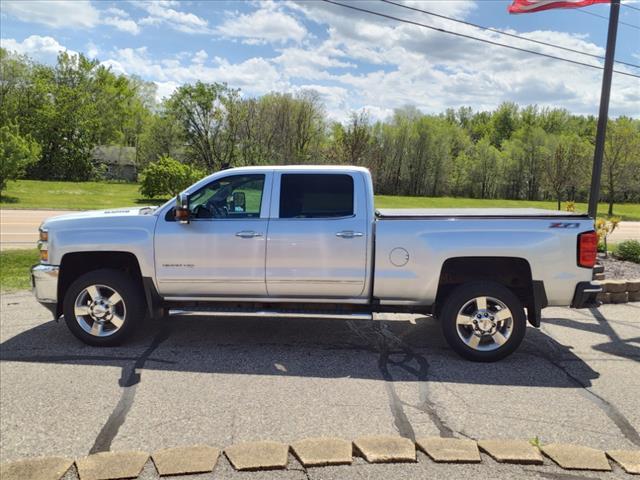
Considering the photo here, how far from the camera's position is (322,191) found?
205 inches

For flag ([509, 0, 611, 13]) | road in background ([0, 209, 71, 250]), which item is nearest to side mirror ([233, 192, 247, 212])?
flag ([509, 0, 611, 13])

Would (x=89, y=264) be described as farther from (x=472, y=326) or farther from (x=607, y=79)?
(x=607, y=79)

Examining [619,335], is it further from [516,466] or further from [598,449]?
[516,466]

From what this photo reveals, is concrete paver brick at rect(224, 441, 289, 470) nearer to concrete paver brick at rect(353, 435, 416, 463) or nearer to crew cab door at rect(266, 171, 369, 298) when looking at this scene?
concrete paver brick at rect(353, 435, 416, 463)

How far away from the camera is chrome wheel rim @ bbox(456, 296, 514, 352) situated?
488 centimetres

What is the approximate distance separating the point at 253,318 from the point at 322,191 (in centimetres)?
215

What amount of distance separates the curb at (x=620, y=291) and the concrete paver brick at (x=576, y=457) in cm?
486

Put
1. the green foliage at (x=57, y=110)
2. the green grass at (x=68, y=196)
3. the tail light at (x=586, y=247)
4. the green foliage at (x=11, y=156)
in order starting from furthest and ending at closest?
1. the green foliage at (x=57, y=110)
2. the green foliage at (x=11, y=156)
3. the green grass at (x=68, y=196)
4. the tail light at (x=586, y=247)

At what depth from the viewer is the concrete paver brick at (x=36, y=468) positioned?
295 centimetres

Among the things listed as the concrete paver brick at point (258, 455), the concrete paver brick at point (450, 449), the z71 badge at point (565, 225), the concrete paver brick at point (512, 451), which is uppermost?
the z71 badge at point (565, 225)

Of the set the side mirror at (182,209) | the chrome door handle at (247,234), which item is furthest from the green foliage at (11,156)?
the chrome door handle at (247,234)

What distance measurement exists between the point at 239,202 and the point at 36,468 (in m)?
3.02

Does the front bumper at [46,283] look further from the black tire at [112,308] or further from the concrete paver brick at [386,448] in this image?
the concrete paver brick at [386,448]

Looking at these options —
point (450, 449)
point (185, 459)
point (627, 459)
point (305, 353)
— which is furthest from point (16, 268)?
point (627, 459)
